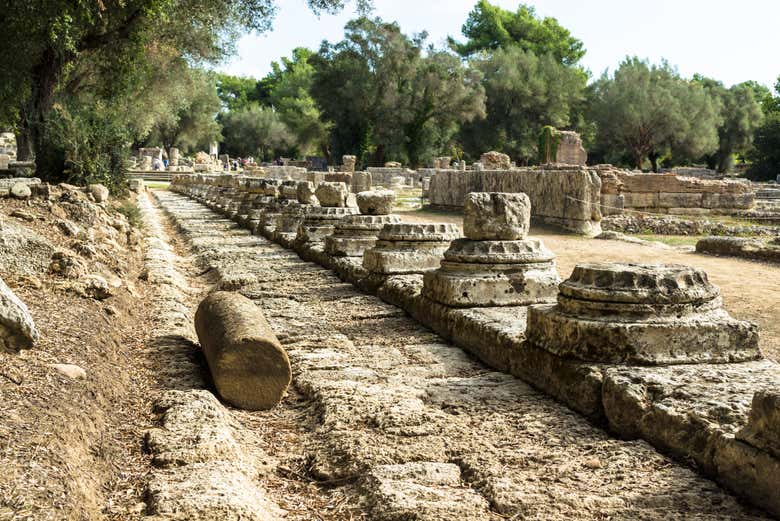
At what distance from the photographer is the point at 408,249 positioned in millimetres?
6805

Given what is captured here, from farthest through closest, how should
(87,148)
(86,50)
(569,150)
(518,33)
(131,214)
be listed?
(518,33), (569,150), (86,50), (87,148), (131,214)

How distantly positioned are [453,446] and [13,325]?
2.02 m

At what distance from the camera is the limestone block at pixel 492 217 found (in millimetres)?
5387

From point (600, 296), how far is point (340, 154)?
46342 mm

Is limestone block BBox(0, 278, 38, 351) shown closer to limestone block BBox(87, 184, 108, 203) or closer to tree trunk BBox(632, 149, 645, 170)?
limestone block BBox(87, 184, 108, 203)

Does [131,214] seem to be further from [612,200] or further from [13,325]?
[612,200]

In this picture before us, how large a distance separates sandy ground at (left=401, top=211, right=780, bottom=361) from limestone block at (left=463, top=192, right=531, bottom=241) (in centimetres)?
181

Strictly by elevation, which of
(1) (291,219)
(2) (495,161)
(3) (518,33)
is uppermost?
(3) (518,33)

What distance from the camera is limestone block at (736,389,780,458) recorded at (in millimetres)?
2469

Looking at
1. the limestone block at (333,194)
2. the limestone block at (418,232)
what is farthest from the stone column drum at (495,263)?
the limestone block at (333,194)

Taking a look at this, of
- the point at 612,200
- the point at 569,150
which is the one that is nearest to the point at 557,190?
the point at 612,200

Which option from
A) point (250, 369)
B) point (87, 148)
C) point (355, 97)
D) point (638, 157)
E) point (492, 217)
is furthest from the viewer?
point (638, 157)

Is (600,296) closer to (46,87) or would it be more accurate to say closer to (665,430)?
(665,430)

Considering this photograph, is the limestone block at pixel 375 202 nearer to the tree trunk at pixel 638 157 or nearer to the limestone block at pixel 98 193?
the limestone block at pixel 98 193
